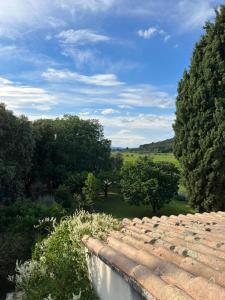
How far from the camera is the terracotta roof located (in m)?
3.22

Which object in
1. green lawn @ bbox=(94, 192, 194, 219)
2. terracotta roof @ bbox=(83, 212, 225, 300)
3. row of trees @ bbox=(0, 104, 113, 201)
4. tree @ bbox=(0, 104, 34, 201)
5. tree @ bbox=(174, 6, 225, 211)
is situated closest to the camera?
terracotta roof @ bbox=(83, 212, 225, 300)

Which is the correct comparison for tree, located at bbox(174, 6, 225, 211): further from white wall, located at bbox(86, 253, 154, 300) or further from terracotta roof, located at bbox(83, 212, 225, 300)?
white wall, located at bbox(86, 253, 154, 300)

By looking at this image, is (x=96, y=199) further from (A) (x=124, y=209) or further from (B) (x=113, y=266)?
(B) (x=113, y=266)

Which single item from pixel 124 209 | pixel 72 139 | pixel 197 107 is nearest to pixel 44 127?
pixel 72 139

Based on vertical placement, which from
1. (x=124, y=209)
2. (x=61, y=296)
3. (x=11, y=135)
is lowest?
(x=124, y=209)

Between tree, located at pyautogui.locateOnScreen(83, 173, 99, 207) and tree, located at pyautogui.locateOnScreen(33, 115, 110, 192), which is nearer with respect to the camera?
tree, located at pyautogui.locateOnScreen(83, 173, 99, 207)

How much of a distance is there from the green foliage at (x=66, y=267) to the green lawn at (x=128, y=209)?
120 feet

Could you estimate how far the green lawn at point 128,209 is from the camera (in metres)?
45.4

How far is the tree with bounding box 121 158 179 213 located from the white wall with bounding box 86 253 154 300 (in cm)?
3824

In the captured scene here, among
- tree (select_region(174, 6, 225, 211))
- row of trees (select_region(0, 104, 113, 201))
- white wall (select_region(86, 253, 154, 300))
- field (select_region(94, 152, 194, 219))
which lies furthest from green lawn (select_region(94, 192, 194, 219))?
white wall (select_region(86, 253, 154, 300))

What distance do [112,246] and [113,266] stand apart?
864 mm

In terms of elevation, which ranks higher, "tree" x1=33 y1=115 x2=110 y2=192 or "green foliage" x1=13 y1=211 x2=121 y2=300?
"tree" x1=33 y1=115 x2=110 y2=192

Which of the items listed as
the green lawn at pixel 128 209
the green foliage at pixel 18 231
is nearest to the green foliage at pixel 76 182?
the green lawn at pixel 128 209

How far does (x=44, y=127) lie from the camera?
51.1m
